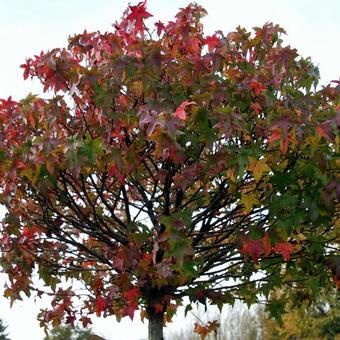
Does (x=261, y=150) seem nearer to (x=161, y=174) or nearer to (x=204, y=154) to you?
(x=204, y=154)

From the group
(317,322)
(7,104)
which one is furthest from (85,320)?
(317,322)

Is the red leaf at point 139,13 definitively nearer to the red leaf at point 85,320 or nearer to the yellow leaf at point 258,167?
the yellow leaf at point 258,167

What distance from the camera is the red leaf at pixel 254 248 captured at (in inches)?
157

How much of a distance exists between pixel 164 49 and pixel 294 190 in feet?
4.48

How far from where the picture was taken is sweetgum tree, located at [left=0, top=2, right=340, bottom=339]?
4.04 m

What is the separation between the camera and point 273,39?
4.96 metres

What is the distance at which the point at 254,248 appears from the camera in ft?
13.1

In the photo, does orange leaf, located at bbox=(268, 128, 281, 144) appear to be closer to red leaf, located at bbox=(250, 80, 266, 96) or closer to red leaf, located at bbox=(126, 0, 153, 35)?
red leaf, located at bbox=(250, 80, 266, 96)

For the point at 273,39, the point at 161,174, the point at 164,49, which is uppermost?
the point at 273,39

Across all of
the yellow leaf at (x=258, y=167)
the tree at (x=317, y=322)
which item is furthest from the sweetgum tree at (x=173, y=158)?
the tree at (x=317, y=322)

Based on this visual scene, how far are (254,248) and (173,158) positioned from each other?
811mm

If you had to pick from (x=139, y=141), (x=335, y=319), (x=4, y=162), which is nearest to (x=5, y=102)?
(x=4, y=162)

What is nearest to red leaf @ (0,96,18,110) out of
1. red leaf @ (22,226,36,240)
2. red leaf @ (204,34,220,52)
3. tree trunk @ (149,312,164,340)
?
red leaf @ (22,226,36,240)

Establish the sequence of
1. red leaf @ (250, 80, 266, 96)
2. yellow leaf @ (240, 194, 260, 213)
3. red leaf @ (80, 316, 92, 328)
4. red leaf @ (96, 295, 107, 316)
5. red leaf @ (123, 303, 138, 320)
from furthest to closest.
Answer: red leaf @ (80, 316, 92, 328) → red leaf @ (96, 295, 107, 316) → red leaf @ (123, 303, 138, 320) → red leaf @ (250, 80, 266, 96) → yellow leaf @ (240, 194, 260, 213)
